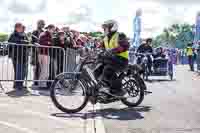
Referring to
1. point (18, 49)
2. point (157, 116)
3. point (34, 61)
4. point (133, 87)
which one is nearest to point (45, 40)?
point (34, 61)

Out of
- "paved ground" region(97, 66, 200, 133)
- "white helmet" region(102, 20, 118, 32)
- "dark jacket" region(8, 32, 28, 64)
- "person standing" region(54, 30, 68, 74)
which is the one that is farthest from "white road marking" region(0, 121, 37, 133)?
"person standing" region(54, 30, 68, 74)

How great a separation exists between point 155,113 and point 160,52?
989 cm

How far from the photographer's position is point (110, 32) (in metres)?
10.1

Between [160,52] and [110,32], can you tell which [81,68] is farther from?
[160,52]

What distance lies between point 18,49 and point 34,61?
28.1 inches

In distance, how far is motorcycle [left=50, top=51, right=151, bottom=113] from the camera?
30.5 feet

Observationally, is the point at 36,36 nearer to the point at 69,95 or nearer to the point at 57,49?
the point at 57,49

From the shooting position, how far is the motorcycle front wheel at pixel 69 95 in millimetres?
9234

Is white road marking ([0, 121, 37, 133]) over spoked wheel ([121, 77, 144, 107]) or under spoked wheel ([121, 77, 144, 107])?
under

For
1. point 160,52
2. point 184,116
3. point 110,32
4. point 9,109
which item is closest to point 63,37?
point 110,32

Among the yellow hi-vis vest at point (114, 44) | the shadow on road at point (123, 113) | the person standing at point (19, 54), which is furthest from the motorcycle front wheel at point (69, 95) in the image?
the person standing at point (19, 54)

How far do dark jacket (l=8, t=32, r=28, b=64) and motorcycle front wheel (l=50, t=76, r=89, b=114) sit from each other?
3.59 metres

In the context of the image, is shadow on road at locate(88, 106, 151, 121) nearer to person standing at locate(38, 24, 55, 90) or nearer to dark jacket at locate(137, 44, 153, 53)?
person standing at locate(38, 24, 55, 90)

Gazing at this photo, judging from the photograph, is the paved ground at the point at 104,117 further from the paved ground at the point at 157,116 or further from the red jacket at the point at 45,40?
the red jacket at the point at 45,40
